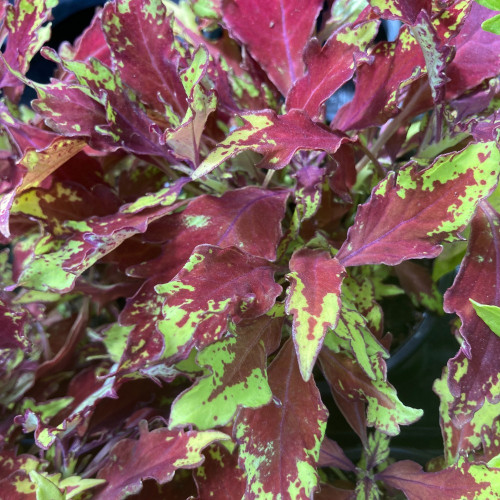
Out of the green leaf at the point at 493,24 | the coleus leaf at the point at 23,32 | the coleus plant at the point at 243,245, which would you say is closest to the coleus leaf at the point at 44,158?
the coleus plant at the point at 243,245

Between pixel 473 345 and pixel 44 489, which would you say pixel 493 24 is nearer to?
pixel 473 345

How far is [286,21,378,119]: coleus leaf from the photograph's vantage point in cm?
45

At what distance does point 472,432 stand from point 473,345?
0.15m

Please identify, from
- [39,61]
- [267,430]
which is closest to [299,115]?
[267,430]

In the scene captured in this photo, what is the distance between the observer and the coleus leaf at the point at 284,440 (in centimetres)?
44

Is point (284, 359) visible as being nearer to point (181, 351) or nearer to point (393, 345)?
point (181, 351)

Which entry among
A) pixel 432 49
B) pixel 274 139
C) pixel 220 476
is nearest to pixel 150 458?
pixel 220 476

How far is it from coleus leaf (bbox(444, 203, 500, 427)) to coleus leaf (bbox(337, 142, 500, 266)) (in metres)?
0.05

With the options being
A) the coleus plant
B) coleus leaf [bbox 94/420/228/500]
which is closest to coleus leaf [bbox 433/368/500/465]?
the coleus plant

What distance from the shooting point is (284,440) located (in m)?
0.46

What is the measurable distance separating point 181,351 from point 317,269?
119 mm

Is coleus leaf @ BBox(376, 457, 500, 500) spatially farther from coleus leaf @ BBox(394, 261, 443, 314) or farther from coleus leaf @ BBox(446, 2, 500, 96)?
coleus leaf @ BBox(446, 2, 500, 96)

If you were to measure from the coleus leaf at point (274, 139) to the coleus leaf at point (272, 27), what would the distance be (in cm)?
12

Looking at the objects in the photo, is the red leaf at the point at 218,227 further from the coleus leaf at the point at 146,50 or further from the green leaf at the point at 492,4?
the green leaf at the point at 492,4
